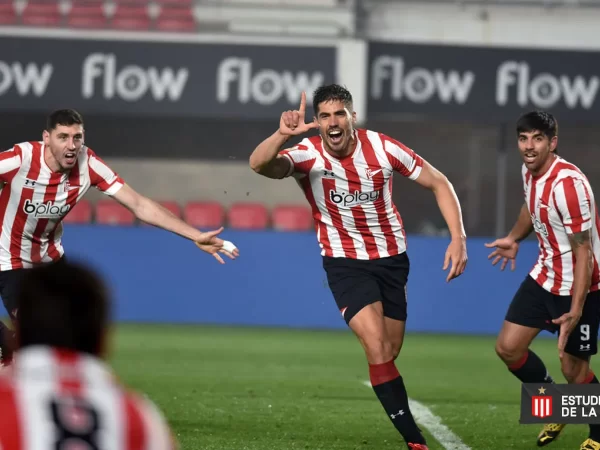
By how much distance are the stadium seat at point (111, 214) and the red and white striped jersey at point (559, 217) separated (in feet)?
33.0

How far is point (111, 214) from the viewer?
15.8m

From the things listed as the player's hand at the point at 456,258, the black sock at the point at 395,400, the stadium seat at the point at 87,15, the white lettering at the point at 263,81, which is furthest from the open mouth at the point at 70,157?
the stadium seat at the point at 87,15

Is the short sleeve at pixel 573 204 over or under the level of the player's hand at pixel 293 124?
under

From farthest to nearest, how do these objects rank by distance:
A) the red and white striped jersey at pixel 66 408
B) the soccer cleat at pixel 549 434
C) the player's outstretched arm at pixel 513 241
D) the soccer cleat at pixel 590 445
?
1. the player's outstretched arm at pixel 513 241
2. the soccer cleat at pixel 549 434
3. the soccer cleat at pixel 590 445
4. the red and white striped jersey at pixel 66 408

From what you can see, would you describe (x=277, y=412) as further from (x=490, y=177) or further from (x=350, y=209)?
(x=490, y=177)

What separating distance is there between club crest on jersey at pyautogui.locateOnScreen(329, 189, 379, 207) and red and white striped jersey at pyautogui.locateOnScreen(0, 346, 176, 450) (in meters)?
3.92

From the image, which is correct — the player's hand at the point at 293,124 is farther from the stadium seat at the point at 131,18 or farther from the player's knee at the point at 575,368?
the stadium seat at the point at 131,18

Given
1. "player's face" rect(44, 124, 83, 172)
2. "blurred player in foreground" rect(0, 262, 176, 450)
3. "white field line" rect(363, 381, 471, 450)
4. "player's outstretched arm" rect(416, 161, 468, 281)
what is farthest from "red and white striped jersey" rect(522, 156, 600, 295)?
"blurred player in foreground" rect(0, 262, 176, 450)

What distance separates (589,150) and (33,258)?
1140cm

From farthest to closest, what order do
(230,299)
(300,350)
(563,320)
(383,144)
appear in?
(230,299)
(300,350)
(383,144)
(563,320)

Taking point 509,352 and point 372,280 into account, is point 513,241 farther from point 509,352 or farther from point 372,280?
point 372,280

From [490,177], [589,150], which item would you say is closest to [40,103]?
[490,177]

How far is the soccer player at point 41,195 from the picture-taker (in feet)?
19.9

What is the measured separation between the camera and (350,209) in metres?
6.01
